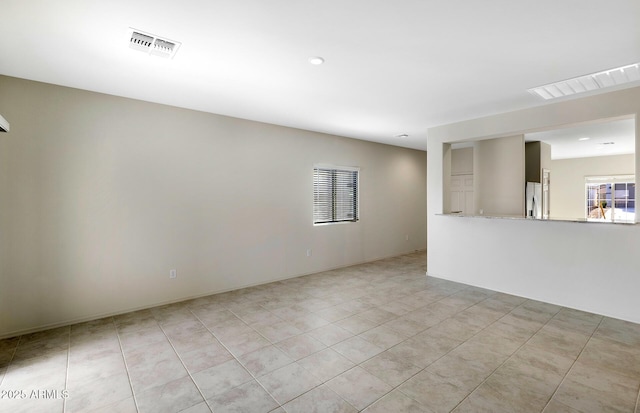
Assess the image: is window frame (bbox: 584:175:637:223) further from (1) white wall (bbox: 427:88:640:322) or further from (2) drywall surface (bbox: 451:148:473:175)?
(1) white wall (bbox: 427:88:640:322)

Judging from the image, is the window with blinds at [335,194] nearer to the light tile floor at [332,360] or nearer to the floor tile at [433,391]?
the light tile floor at [332,360]

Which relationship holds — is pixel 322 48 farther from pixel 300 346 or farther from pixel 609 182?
pixel 609 182

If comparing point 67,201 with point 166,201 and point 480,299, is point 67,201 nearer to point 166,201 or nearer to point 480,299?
point 166,201

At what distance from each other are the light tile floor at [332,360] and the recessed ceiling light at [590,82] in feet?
8.87

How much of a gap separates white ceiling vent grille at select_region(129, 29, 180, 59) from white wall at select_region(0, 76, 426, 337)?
158cm

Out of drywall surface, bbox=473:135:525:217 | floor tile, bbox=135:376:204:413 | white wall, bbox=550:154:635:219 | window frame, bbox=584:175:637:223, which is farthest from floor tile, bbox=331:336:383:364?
window frame, bbox=584:175:637:223

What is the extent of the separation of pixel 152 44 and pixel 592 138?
7.65 m

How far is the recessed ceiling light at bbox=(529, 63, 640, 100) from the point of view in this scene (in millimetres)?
2916

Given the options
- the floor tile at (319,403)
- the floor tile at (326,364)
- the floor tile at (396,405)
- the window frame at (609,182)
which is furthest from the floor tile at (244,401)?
the window frame at (609,182)

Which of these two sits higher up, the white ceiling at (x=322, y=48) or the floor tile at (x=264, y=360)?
the white ceiling at (x=322, y=48)

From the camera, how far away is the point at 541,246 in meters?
4.09

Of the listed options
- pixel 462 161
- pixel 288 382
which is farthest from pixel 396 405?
pixel 462 161

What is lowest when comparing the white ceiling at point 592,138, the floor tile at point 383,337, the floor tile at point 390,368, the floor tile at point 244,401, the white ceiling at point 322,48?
the floor tile at point 244,401

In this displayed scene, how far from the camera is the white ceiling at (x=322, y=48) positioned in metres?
1.97
